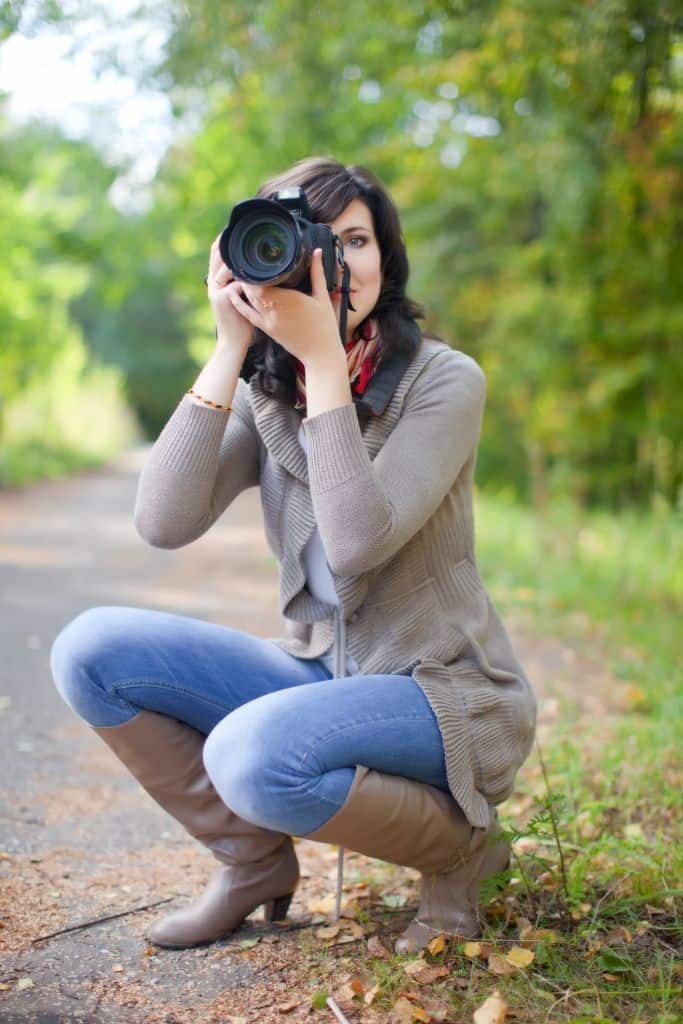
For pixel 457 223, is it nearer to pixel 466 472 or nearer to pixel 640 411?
pixel 640 411

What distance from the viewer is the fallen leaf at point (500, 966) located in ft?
6.11

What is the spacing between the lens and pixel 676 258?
7.38m

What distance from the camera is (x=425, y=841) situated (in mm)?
1905

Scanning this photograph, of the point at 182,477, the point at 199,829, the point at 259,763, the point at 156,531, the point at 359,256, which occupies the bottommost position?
the point at 199,829

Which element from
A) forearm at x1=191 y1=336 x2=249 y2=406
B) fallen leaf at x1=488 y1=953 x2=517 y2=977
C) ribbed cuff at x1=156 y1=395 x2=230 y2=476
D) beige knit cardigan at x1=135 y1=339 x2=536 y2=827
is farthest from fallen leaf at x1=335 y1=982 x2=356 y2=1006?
forearm at x1=191 y1=336 x2=249 y2=406

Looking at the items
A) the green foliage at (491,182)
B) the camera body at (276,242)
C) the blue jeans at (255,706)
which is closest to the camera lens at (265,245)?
the camera body at (276,242)

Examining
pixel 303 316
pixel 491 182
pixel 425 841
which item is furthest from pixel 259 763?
pixel 491 182

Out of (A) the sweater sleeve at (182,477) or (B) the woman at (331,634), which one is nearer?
(B) the woman at (331,634)

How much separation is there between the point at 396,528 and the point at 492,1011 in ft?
2.59

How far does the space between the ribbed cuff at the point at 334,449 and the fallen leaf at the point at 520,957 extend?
0.86m

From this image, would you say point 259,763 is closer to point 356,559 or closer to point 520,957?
point 356,559

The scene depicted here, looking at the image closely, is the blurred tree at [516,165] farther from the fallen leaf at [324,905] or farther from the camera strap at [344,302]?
the fallen leaf at [324,905]

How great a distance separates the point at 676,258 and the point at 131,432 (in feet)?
60.3

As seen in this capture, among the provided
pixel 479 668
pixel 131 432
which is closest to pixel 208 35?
pixel 479 668
